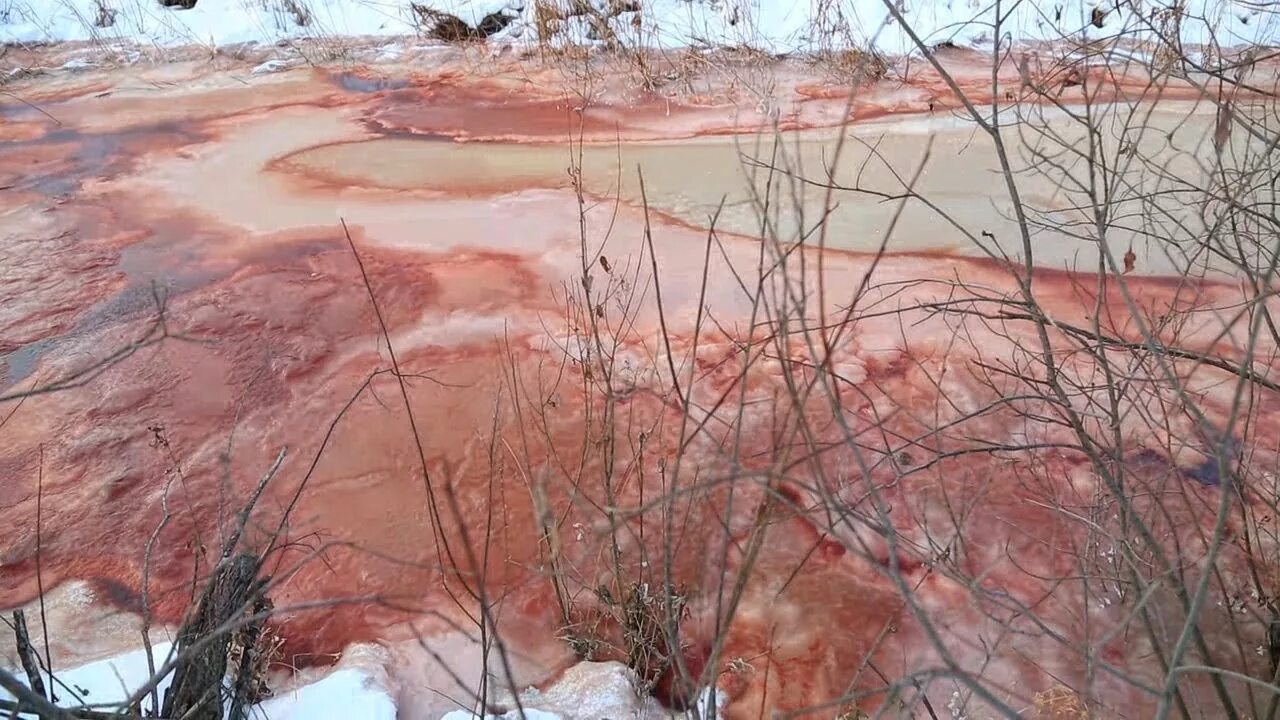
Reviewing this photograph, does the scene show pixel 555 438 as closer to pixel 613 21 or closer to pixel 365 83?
pixel 365 83

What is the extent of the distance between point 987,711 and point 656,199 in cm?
235

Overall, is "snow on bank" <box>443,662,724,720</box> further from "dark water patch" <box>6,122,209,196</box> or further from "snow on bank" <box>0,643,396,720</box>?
"dark water patch" <box>6,122,209,196</box>

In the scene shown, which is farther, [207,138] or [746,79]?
[746,79]

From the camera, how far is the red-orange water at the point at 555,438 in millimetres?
1955

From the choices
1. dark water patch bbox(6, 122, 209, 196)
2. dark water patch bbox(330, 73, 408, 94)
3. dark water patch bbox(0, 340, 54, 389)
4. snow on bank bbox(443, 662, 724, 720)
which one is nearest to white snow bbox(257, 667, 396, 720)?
snow on bank bbox(443, 662, 724, 720)

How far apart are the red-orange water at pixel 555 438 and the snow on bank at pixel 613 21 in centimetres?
230

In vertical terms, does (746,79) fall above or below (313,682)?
above

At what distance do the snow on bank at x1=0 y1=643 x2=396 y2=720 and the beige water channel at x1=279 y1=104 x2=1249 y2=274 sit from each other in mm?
1996

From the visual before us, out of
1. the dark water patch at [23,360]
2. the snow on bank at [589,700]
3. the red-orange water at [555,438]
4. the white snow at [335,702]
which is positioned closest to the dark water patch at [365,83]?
the red-orange water at [555,438]

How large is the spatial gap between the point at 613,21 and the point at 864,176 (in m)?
2.54

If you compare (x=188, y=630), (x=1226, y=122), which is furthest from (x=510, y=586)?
(x=1226, y=122)

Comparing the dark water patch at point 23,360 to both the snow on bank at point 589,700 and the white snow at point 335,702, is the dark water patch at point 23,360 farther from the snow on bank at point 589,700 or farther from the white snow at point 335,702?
the snow on bank at point 589,700

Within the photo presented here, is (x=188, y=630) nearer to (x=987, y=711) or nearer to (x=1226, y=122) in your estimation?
(x=987, y=711)

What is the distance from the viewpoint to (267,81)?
4887 mm
